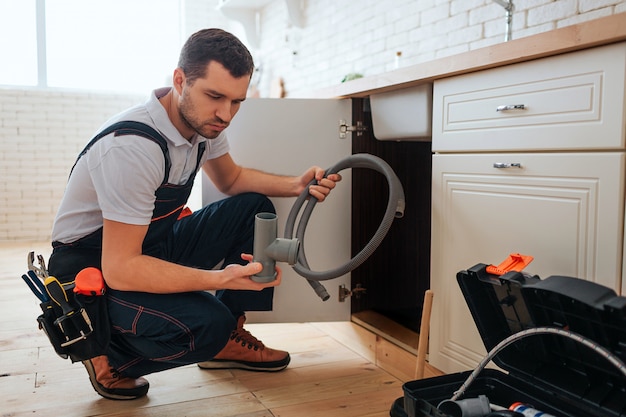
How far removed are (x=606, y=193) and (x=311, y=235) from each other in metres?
1.04

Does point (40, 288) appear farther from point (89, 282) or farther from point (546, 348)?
point (546, 348)

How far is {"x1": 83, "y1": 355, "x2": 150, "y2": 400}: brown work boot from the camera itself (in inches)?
64.6

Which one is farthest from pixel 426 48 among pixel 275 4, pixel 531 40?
pixel 275 4

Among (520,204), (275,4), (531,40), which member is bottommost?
(520,204)

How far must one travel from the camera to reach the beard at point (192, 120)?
5.01 feet

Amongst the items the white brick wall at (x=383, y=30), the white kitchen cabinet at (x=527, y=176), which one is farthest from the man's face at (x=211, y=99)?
the white brick wall at (x=383, y=30)

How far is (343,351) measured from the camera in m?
2.07

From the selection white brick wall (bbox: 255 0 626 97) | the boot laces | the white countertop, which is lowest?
the boot laces

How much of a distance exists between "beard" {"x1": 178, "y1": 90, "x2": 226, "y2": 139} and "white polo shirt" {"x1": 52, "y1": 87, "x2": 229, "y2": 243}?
0.04 metres

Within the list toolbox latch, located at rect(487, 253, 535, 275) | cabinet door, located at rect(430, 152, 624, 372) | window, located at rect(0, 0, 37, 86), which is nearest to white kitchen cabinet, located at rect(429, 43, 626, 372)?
cabinet door, located at rect(430, 152, 624, 372)

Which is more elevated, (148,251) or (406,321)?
(148,251)

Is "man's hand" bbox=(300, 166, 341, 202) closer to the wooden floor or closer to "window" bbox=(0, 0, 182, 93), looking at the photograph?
the wooden floor

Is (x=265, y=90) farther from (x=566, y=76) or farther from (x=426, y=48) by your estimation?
(x=566, y=76)

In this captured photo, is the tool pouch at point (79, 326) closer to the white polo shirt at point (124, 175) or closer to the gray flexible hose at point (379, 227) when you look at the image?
the white polo shirt at point (124, 175)
